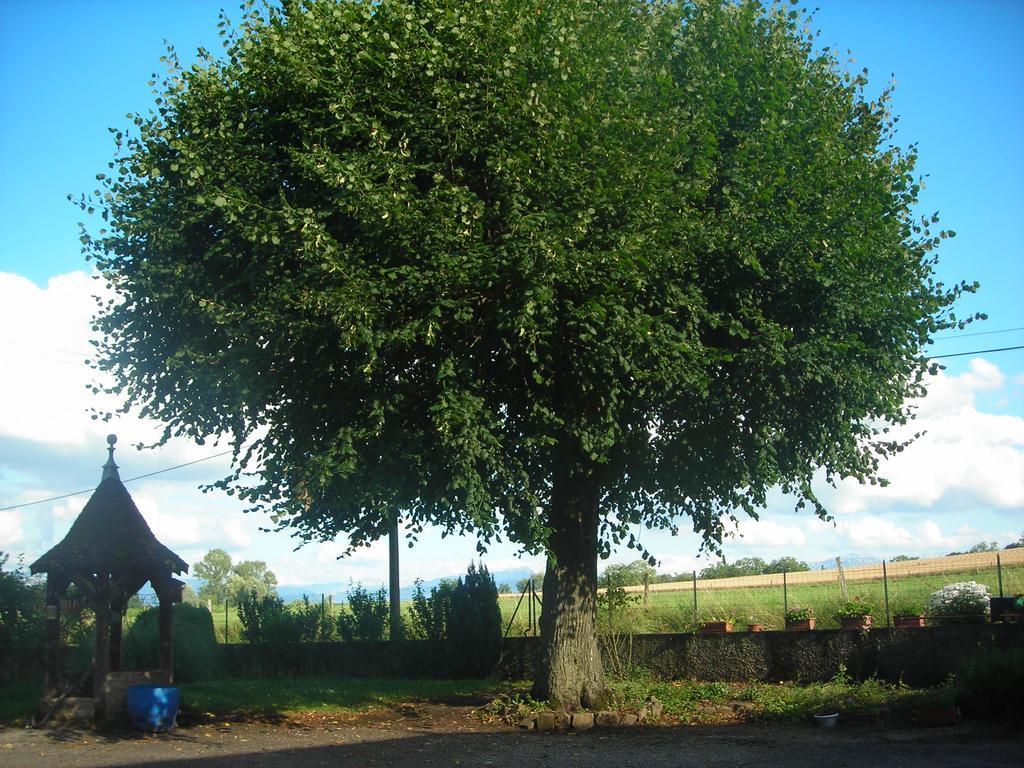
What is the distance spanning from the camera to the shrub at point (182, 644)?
25648mm

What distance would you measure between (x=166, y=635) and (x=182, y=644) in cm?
1047

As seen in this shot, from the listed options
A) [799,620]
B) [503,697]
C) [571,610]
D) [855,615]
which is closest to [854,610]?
[855,615]

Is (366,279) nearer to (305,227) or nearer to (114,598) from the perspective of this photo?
(305,227)

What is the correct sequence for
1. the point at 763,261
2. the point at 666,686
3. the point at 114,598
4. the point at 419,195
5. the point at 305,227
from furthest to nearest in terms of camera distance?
the point at 666,686 < the point at 114,598 < the point at 763,261 < the point at 419,195 < the point at 305,227

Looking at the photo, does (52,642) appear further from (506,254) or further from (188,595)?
(188,595)

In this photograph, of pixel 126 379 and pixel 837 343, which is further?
pixel 126 379

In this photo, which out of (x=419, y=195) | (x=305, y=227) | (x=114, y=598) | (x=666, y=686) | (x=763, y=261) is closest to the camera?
(x=305, y=227)

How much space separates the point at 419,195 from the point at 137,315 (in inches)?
197

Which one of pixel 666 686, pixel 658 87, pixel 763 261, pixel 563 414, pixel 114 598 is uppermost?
pixel 658 87

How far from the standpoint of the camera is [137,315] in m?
15.2

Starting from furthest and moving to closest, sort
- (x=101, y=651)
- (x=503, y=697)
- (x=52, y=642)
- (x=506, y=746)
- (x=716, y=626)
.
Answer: (x=716, y=626) → (x=503, y=697) → (x=52, y=642) → (x=101, y=651) → (x=506, y=746)

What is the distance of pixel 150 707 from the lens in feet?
52.5

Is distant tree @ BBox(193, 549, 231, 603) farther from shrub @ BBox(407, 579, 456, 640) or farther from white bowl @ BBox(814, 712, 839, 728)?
white bowl @ BBox(814, 712, 839, 728)

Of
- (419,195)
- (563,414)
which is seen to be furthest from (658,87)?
(563,414)
